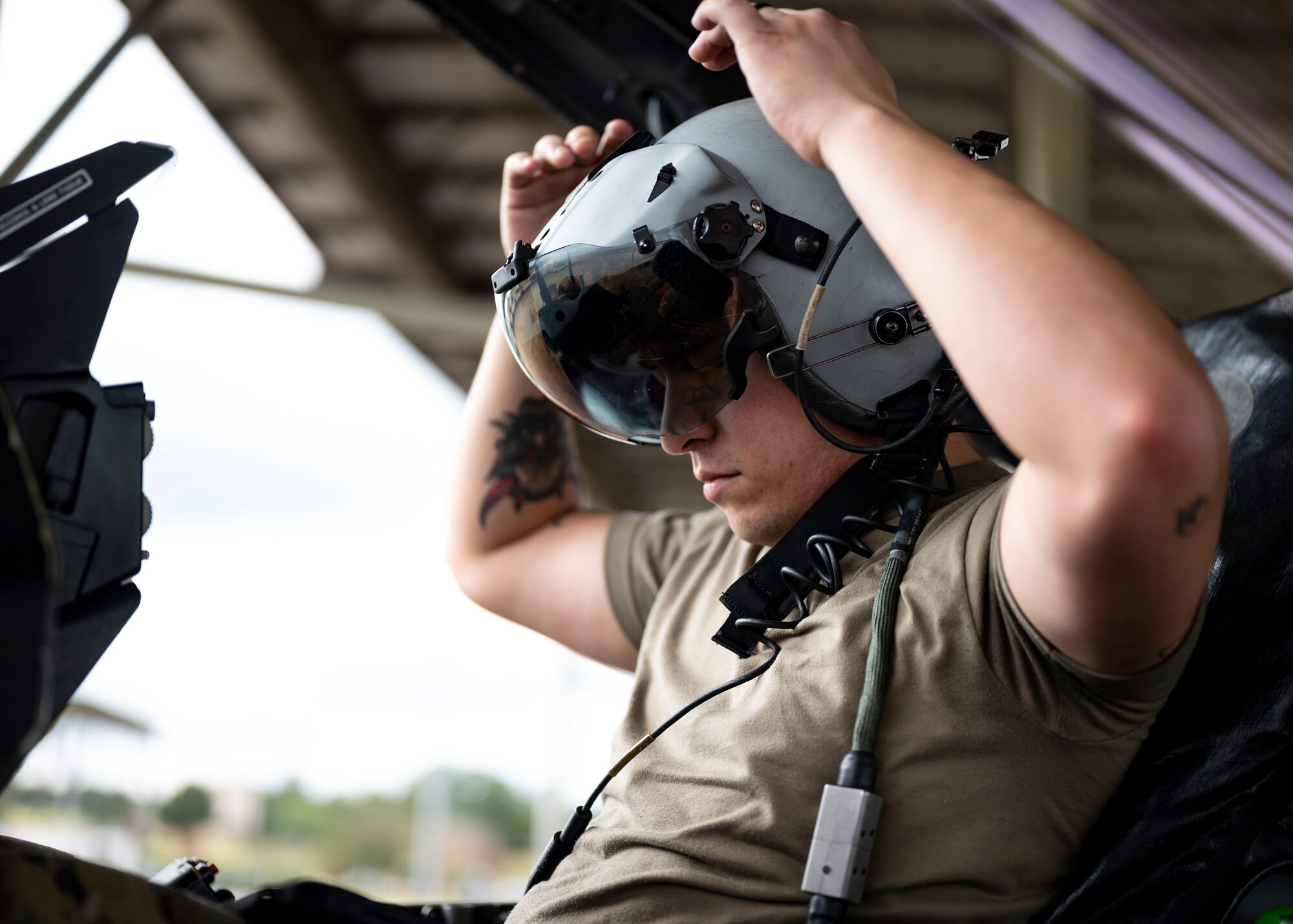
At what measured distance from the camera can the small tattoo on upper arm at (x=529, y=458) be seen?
63.9 inches

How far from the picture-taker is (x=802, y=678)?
0.96 meters

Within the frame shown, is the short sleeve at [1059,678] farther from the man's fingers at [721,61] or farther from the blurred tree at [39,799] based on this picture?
the blurred tree at [39,799]

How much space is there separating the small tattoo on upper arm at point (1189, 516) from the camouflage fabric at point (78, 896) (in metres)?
0.65

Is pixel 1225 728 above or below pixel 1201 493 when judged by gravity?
below

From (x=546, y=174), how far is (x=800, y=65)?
66 cm

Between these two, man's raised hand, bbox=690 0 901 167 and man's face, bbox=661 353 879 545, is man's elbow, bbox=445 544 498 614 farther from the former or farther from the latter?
man's raised hand, bbox=690 0 901 167

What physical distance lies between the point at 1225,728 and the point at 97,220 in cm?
107

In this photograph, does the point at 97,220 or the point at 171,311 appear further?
the point at 171,311

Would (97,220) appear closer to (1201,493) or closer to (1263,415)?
(1201,493)

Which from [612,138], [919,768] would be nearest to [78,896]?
[919,768]

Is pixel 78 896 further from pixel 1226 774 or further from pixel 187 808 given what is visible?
pixel 187 808

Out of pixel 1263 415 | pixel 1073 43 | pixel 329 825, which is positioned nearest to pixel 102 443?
pixel 1263 415

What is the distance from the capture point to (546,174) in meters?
1.48

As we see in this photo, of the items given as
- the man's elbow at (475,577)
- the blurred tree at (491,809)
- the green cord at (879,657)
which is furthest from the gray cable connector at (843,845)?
the blurred tree at (491,809)
